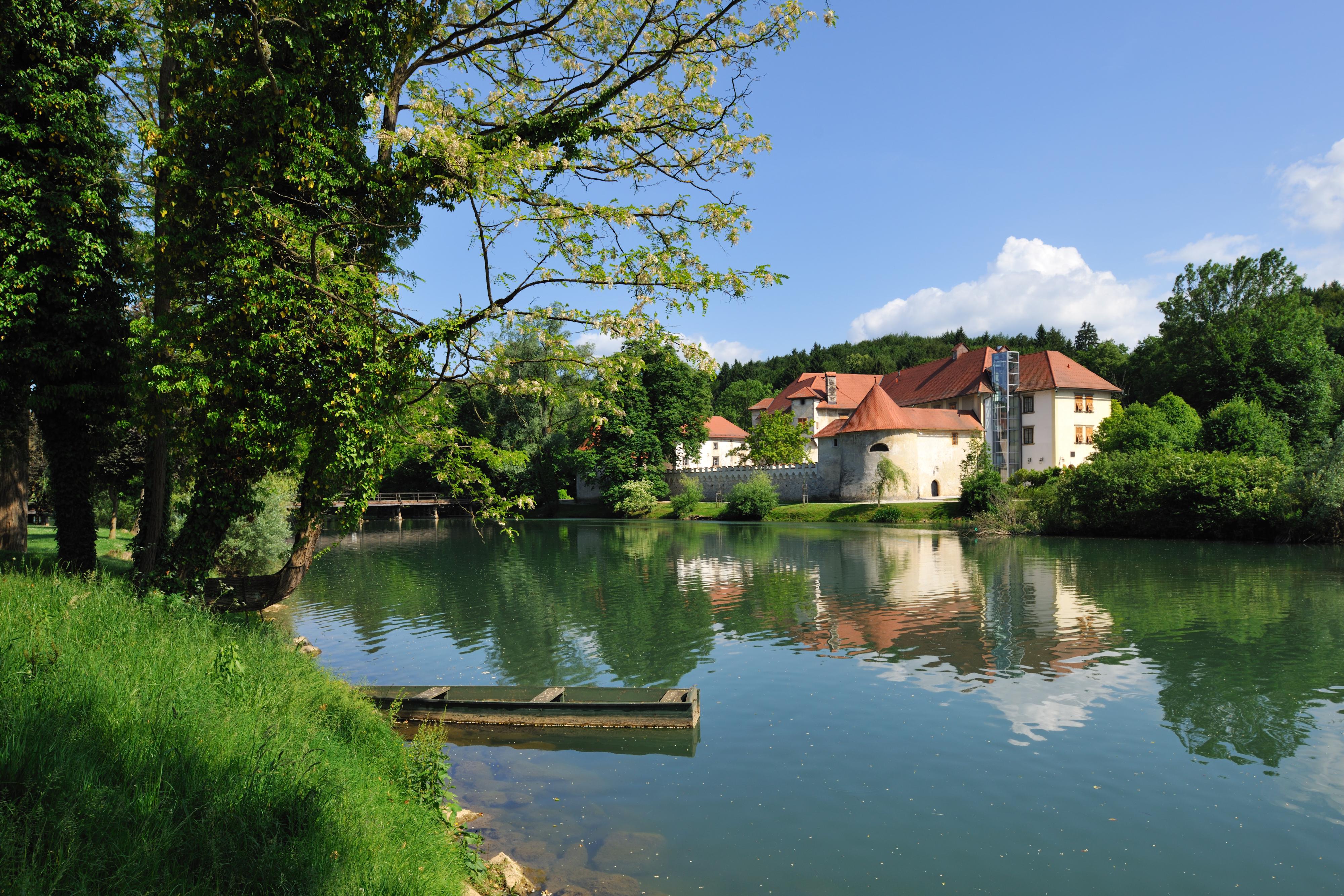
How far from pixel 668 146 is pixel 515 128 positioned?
1.64 m

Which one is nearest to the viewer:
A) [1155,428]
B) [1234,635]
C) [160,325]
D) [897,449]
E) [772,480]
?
[160,325]

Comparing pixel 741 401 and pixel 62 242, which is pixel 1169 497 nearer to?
pixel 62 242

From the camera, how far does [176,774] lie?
4559 millimetres

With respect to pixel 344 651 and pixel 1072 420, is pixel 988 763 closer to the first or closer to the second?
pixel 344 651

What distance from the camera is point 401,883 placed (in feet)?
15.3

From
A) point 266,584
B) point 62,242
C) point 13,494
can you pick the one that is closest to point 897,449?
point 13,494

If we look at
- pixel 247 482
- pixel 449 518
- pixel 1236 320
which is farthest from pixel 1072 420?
pixel 247 482

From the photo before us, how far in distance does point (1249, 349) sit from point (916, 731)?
193ft

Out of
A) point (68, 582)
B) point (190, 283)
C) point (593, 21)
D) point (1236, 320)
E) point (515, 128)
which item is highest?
point (1236, 320)

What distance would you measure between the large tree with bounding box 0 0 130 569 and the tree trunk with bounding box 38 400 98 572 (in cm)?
2

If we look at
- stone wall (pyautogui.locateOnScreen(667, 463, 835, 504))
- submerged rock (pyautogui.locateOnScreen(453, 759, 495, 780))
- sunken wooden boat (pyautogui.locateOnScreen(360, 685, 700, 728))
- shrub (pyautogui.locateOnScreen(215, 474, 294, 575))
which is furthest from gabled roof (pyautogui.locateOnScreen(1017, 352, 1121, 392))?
submerged rock (pyautogui.locateOnScreen(453, 759, 495, 780))

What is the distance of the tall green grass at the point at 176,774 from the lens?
145 inches

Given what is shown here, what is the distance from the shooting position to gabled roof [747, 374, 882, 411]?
78.2 meters

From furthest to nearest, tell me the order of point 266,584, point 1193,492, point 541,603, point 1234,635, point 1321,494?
point 1193,492 < point 1321,494 < point 541,603 < point 1234,635 < point 266,584
